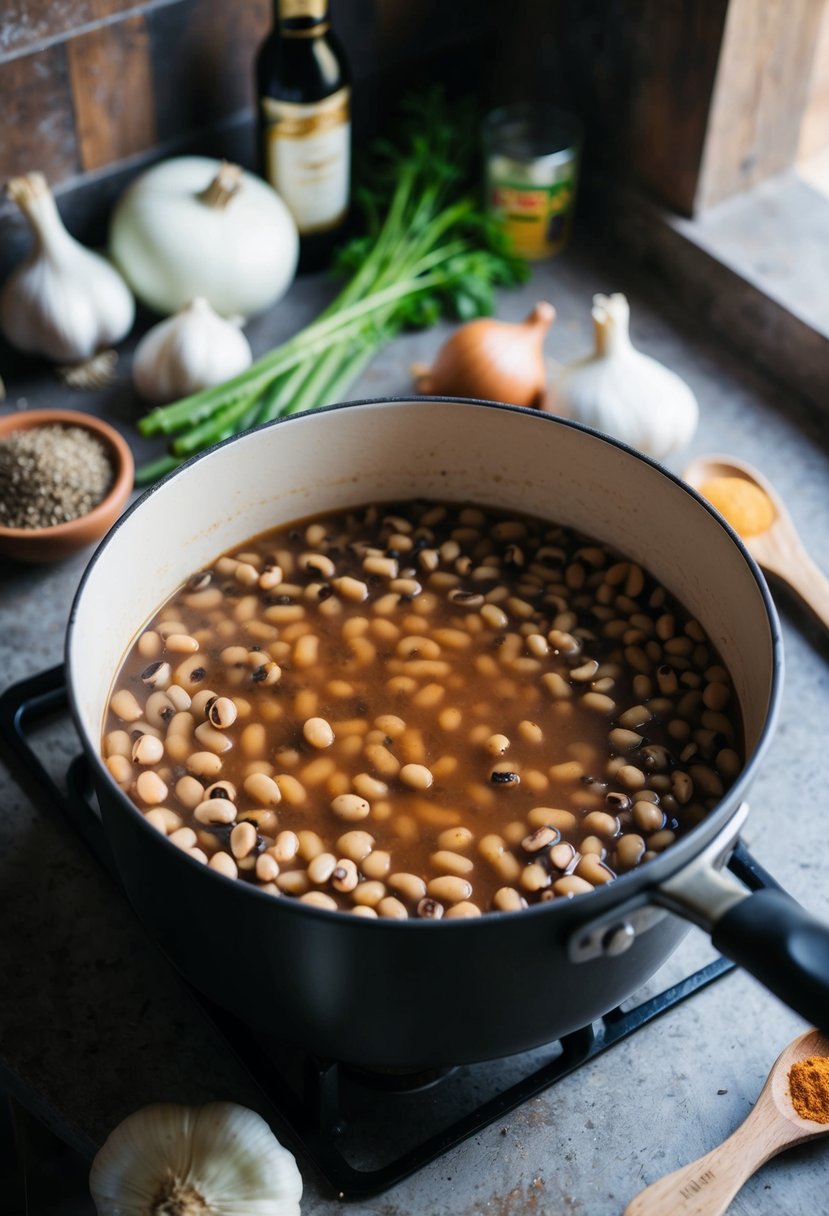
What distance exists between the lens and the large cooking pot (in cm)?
92

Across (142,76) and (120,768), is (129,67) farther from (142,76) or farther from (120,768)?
(120,768)

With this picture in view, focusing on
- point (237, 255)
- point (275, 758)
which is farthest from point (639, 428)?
point (275, 758)

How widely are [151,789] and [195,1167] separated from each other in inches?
12.8

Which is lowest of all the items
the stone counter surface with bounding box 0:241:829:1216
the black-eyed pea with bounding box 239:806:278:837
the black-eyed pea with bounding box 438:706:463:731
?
the stone counter surface with bounding box 0:241:829:1216

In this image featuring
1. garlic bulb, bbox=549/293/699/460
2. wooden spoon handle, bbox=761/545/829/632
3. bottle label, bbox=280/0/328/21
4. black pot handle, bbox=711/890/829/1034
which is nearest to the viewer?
black pot handle, bbox=711/890/829/1034

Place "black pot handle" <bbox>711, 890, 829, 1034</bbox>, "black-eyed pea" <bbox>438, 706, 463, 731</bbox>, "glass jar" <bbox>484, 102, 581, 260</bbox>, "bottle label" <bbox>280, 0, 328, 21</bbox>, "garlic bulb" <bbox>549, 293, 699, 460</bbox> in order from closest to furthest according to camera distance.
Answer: "black pot handle" <bbox>711, 890, 829, 1034</bbox>
"black-eyed pea" <bbox>438, 706, 463, 731</bbox>
"garlic bulb" <bbox>549, 293, 699, 460</bbox>
"bottle label" <bbox>280, 0, 328, 21</bbox>
"glass jar" <bbox>484, 102, 581, 260</bbox>

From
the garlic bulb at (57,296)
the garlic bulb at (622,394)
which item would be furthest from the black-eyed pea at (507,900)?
the garlic bulb at (57,296)

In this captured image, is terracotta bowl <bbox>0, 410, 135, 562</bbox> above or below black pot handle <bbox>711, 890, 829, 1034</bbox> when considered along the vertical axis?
below

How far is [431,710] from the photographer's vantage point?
1.32m

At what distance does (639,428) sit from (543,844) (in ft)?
2.46

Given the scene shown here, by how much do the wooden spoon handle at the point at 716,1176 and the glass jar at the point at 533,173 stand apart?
142 cm

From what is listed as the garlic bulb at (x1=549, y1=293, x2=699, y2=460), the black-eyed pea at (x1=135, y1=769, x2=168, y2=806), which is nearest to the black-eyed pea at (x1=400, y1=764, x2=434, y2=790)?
the black-eyed pea at (x1=135, y1=769, x2=168, y2=806)

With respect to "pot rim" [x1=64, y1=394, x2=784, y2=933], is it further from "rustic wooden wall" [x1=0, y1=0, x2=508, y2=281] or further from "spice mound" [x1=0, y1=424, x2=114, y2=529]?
"rustic wooden wall" [x1=0, y1=0, x2=508, y2=281]

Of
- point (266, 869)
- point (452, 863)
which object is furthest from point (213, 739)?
point (452, 863)
